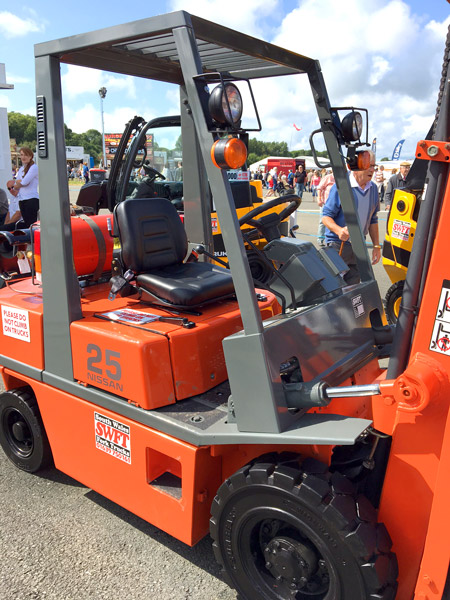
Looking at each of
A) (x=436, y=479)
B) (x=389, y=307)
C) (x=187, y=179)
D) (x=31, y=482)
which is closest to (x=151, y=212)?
(x=187, y=179)

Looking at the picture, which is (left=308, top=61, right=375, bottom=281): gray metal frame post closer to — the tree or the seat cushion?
the seat cushion

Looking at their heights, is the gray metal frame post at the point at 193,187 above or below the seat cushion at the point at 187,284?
above

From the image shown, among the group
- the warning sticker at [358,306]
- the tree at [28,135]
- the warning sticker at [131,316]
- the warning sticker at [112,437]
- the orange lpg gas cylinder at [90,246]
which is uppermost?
the tree at [28,135]

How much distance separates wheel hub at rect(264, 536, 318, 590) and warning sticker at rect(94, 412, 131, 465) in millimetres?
826

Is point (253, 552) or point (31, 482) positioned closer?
point (253, 552)

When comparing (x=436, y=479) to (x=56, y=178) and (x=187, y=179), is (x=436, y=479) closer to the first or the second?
(x=56, y=178)

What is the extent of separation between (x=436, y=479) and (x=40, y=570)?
6.37 feet

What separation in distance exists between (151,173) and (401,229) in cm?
415

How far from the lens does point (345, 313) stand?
2.59 m

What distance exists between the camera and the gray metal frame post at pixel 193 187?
3.39 m

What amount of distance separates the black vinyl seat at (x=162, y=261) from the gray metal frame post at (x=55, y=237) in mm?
408

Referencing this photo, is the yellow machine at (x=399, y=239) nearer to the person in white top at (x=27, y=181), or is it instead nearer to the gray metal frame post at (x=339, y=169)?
the gray metal frame post at (x=339, y=169)

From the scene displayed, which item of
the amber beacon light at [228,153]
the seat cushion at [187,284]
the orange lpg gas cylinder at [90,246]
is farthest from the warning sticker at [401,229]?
the amber beacon light at [228,153]

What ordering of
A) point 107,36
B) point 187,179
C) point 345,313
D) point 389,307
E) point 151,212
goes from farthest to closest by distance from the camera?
point 389,307
point 187,179
point 151,212
point 345,313
point 107,36
